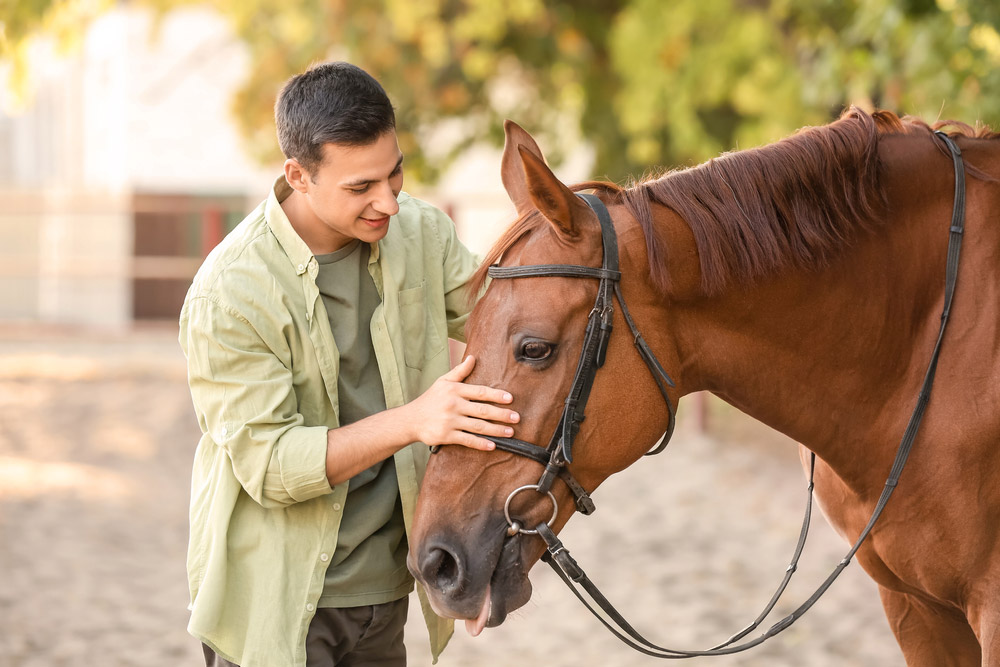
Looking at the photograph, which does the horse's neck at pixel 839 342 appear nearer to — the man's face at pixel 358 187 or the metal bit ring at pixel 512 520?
the metal bit ring at pixel 512 520

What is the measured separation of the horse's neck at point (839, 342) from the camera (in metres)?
2.08

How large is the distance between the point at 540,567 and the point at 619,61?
4.56 m

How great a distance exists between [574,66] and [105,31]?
9364 mm

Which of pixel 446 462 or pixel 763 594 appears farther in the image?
pixel 763 594

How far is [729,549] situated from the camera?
5.58 m

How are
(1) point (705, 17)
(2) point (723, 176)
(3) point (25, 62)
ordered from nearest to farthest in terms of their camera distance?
(2) point (723, 176) < (3) point (25, 62) < (1) point (705, 17)

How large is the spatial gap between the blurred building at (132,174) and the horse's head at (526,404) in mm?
11728

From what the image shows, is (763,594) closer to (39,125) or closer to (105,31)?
(105,31)

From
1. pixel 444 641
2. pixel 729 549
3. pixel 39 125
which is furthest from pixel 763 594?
pixel 39 125

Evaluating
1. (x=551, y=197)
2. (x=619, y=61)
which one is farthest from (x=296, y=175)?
(x=619, y=61)

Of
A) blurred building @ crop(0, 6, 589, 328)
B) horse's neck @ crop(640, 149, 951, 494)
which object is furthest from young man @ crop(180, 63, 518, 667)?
blurred building @ crop(0, 6, 589, 328)

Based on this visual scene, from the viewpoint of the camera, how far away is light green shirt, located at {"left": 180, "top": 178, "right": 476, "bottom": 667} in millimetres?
1978

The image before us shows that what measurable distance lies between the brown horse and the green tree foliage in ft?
8.19

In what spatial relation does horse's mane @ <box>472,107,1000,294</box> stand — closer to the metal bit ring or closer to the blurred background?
the blurred background
